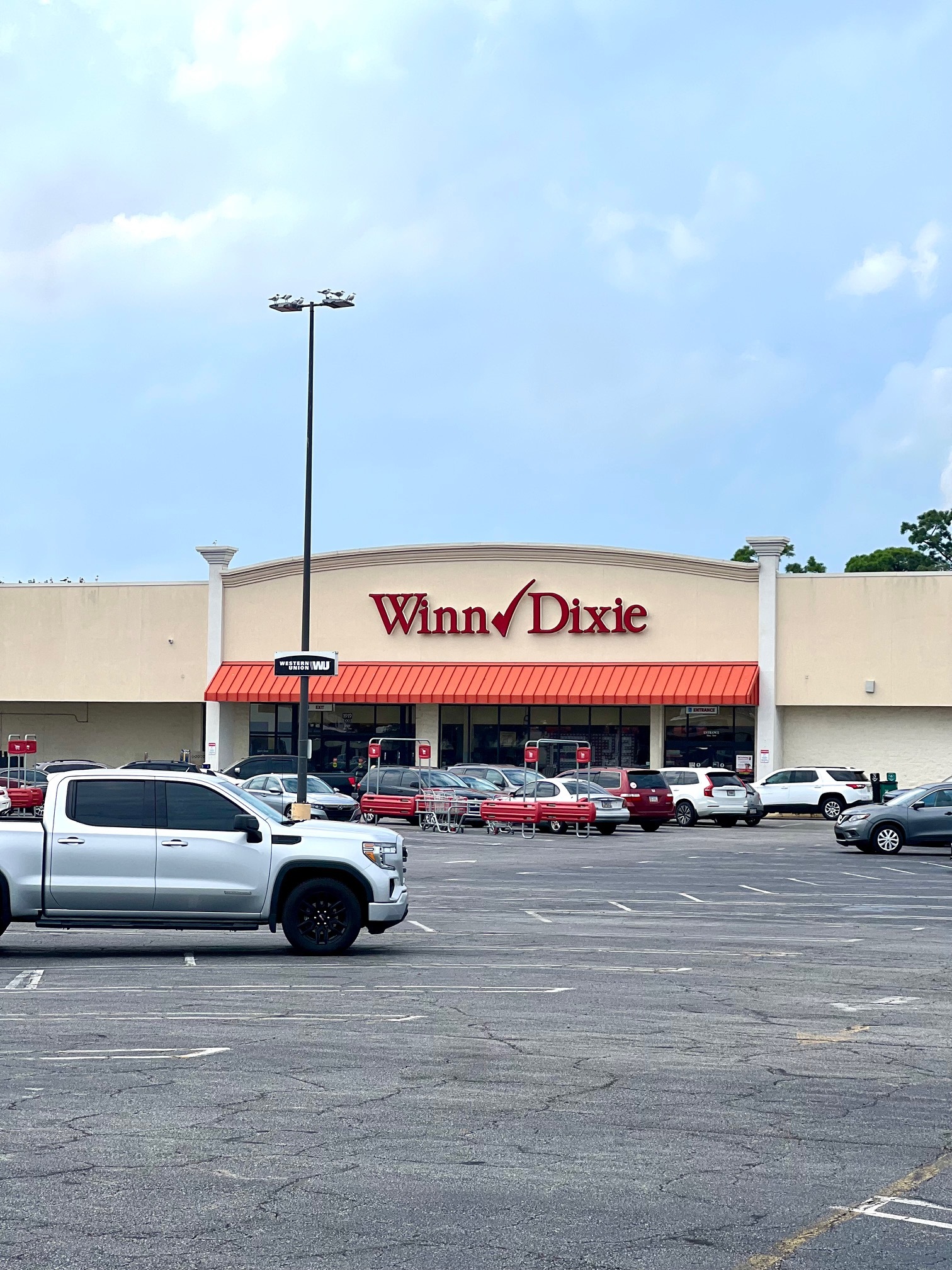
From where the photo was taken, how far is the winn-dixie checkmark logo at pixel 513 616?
178ft

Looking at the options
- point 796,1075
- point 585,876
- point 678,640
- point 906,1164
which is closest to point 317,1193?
point 906,1164

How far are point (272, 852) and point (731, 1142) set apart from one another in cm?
787

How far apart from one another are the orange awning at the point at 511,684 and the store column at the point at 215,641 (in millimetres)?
672

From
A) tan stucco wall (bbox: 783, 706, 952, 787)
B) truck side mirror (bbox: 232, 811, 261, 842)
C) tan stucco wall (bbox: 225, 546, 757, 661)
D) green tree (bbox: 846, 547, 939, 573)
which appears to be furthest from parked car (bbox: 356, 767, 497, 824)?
green tree (bbox: 846, 547, 939, 573)

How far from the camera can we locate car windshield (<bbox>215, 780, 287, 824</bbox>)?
1541cm

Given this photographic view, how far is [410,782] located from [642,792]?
6.27 metres

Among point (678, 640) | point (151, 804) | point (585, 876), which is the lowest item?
point (585, 876)

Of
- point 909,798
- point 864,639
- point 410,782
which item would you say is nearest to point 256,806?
point 909,798

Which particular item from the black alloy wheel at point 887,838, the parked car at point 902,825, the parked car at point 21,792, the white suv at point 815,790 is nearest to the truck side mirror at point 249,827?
the parked car at point 902,825

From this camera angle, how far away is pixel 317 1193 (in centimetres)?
696

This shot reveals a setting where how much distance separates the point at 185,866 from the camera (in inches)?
590

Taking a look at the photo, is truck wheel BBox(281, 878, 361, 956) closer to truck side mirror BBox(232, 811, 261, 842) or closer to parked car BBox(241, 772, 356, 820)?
truck side mirror BBox(232, 811, 261, 842)

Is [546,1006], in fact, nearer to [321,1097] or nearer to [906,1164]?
[321,1097]

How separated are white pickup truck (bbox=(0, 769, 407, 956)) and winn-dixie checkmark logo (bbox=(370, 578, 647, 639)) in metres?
39.1
